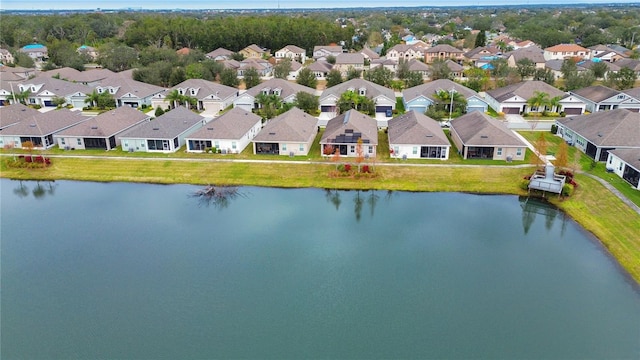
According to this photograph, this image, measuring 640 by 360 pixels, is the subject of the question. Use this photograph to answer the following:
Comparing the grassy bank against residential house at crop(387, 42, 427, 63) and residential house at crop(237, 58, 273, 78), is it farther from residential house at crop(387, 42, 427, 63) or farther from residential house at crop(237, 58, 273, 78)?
residential house at crop(387, 42, 427, 63)

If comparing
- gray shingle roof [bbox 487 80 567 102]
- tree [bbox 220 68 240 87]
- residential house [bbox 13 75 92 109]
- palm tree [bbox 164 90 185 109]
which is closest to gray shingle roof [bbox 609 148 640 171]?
gray shingle roof [bbox 487 80 567 102]

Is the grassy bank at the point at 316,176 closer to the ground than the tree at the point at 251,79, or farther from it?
closer to the ground

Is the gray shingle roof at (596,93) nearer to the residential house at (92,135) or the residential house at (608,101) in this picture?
the residential house at (608,101)

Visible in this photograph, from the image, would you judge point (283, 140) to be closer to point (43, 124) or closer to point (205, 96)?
point (205, 96)

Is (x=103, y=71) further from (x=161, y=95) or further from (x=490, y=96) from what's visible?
(x=490, y=96)

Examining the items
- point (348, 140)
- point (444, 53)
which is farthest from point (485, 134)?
point (444, 53)

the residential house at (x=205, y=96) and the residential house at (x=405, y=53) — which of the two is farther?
the residential house at (x=405, y=53)

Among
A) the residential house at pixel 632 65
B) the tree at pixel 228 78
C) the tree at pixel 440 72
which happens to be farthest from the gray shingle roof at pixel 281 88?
the residential house at pixel 632 65
